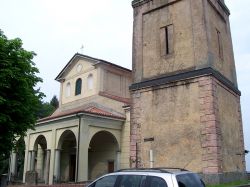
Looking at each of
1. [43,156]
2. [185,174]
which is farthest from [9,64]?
[43,156]

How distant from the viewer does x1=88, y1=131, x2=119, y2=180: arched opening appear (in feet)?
86.9

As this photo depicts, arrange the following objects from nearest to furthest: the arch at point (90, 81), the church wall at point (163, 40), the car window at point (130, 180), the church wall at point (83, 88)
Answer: the car window at point (130, 180)
the church wall at point (163, 40)
the church wall at point (83, 88)
the arch at point (90, 81)

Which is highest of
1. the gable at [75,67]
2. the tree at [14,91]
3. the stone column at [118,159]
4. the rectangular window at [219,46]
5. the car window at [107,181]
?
the gable at [75,67]

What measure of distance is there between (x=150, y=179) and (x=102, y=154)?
2068 centimetres

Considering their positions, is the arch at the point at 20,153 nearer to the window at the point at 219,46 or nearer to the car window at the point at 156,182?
the car window at the point at 156,182

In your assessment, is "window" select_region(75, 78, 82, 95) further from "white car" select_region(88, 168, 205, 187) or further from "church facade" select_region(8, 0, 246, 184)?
"white car" select_region(88, 168, 205, 187)

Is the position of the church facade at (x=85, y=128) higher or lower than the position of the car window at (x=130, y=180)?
higher

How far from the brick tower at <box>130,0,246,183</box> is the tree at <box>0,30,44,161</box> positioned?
6252 mm

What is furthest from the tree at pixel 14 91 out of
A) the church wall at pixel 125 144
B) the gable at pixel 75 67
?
the gable at pixel 75 67

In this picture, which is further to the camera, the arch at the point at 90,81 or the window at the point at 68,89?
the window at the point at 68,89

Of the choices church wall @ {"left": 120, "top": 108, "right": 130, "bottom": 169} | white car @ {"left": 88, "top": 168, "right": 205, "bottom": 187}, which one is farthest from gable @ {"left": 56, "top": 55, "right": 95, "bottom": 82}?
white car @ {"left": 88, "top": 168, "right": 205, "bottom": 187}

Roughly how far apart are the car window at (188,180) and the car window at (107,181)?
162cm

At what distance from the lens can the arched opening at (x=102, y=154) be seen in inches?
1043

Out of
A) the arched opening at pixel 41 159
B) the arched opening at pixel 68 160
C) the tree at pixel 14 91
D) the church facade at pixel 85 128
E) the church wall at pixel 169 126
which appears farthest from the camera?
Result: the arched opening at pixel 41 159
